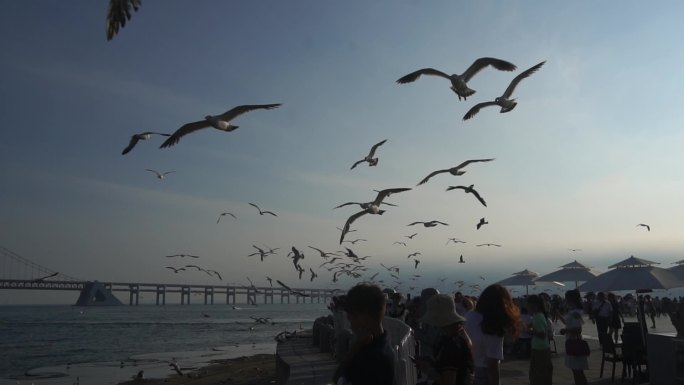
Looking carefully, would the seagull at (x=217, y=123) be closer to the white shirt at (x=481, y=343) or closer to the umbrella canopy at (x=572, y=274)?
the white shirt at (x=481, y=343)

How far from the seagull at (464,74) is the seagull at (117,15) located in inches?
306

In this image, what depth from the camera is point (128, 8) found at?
5395mm

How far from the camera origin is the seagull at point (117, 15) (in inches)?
209

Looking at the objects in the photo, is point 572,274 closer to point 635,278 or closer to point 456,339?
point 635,278

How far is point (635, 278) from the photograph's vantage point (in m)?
16.7

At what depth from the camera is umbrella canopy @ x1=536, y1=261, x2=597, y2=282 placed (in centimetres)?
2611

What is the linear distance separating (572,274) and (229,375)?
16747mm

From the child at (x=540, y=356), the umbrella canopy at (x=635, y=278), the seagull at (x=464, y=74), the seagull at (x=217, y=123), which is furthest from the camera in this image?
the umbrella canopy at (x=635, y=278)

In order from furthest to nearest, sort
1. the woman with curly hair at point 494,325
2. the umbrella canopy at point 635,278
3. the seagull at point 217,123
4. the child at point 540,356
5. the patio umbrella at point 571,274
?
the patio umbrella at point 571,274 → the umbrella canopy at point 635,278 → the seagull at point 217,123 → the child at point 540,356 → the woman with curly hair at point 494,325

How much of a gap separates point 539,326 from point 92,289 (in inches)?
5714

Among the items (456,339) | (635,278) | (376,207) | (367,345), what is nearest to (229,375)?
(376,207)

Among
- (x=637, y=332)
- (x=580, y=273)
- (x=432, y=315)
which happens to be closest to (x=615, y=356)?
(x=637, y=332)

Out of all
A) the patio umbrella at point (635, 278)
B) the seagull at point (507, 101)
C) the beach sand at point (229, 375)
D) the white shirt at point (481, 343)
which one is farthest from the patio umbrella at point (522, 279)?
Result: the white shirt at point (481, 343)

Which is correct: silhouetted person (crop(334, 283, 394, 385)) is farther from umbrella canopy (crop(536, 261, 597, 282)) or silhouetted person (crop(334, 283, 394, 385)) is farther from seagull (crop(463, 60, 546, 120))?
umbrella canopy (crop(536, 261, 597, 282))
